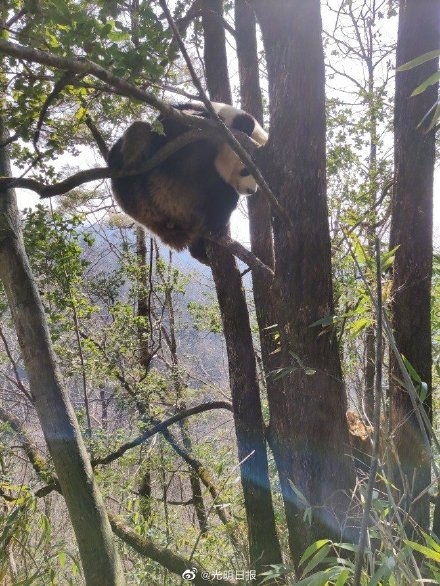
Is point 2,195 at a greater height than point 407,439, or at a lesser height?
greater

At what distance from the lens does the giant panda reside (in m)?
3.17

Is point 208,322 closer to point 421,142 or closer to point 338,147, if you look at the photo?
point 338,147

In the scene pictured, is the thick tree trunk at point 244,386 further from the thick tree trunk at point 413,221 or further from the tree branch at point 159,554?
the thick tree trunk at point 413,221

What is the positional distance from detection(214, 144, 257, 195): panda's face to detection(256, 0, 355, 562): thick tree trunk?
1.29 metres

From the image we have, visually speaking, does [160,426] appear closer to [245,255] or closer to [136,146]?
[245,255]

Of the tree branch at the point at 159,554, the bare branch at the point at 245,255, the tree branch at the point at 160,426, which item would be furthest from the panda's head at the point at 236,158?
the tree branch at the point at 159,554

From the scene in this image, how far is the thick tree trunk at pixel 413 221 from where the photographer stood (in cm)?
237

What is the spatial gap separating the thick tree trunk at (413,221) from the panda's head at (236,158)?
3.44 feet

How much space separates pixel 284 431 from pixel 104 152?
1.91 metres

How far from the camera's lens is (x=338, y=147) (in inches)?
194

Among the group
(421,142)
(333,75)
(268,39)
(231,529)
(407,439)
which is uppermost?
(333,75)

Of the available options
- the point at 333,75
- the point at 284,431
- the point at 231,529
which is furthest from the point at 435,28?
the point at 333,75

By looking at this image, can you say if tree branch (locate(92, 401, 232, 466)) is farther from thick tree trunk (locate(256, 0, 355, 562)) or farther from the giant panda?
thick tree trunk (locate(256, 0, 355, 562))

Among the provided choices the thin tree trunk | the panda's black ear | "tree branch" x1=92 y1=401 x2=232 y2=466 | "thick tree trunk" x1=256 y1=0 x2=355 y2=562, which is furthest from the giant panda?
"tree branch" x1=92 y1=401 x2=232 y2=466
